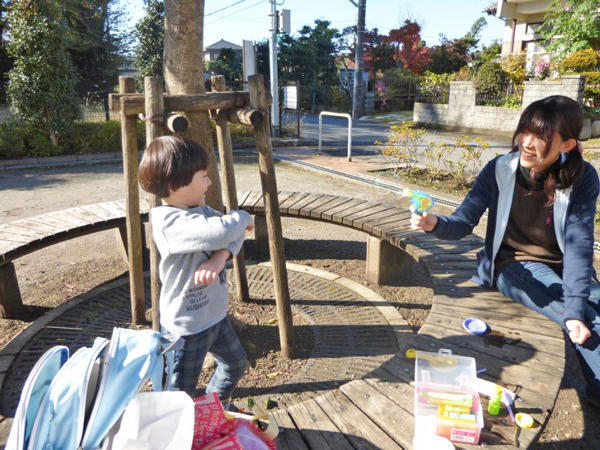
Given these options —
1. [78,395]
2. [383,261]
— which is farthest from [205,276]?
[383,261]

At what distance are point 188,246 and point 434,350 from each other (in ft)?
3.96

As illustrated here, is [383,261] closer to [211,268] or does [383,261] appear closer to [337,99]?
[211,268]

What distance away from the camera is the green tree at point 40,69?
33.5 feet

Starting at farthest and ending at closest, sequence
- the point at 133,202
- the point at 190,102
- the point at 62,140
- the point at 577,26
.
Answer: the point at 577,26 → the point at 62,140 → the point at 133,202 → the point at 190,102

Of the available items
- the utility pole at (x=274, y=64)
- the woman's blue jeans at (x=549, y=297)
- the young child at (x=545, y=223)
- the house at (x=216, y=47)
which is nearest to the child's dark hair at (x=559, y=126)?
the young child at (x=545, y=223)

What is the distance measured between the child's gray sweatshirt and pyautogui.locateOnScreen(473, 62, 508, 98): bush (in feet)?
49.8

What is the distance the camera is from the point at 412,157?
29.1ft

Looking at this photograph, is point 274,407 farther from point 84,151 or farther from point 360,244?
point 84,151

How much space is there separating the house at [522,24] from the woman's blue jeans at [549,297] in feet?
68.3

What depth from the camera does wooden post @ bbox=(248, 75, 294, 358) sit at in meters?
2.84

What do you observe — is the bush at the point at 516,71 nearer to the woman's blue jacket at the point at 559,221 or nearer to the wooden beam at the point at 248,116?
the woman's blue jacket at the point at 559,221

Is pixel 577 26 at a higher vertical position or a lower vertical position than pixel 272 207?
higher

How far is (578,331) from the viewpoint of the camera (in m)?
1.98

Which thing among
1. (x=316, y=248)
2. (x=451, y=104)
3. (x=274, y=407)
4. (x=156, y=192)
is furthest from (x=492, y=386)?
(x=451, y=104)
